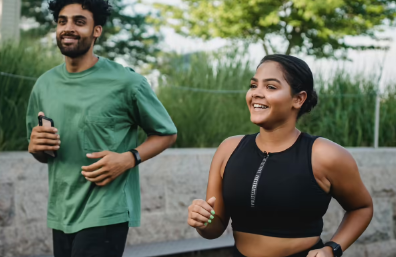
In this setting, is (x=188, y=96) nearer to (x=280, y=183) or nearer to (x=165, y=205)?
(x=165, y=205)

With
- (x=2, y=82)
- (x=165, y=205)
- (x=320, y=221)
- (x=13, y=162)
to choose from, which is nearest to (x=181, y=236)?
(x=165, y=205)

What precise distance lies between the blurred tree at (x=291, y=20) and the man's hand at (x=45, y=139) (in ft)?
43.0

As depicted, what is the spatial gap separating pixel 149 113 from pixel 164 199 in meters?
2.68

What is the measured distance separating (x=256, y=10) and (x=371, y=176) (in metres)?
10.9

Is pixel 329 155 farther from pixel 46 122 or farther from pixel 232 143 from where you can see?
pixel 46 122

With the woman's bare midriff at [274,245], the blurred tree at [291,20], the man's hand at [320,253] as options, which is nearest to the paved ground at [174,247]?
the woman's bare midriff at [274,245]

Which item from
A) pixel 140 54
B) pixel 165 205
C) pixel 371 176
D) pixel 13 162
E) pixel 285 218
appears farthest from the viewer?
pixel 140 54

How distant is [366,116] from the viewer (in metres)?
8.22

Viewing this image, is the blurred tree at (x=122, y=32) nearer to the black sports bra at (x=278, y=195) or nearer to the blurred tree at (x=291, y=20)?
the blurred tree at (x=291, y=20)

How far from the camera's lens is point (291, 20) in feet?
55.8

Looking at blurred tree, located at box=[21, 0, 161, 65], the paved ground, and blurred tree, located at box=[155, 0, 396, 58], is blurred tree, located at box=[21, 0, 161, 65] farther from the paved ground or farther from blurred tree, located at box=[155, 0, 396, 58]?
the paved ground

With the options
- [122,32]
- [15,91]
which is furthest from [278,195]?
[122,32]

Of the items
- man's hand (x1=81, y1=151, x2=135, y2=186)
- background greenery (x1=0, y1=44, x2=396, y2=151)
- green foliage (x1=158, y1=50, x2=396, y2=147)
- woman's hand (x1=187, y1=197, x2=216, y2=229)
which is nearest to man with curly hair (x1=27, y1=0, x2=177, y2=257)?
man's hand (x1=81, y1=151, x2=135, y2=186)

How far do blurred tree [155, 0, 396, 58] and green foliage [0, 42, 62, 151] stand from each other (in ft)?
33.6
